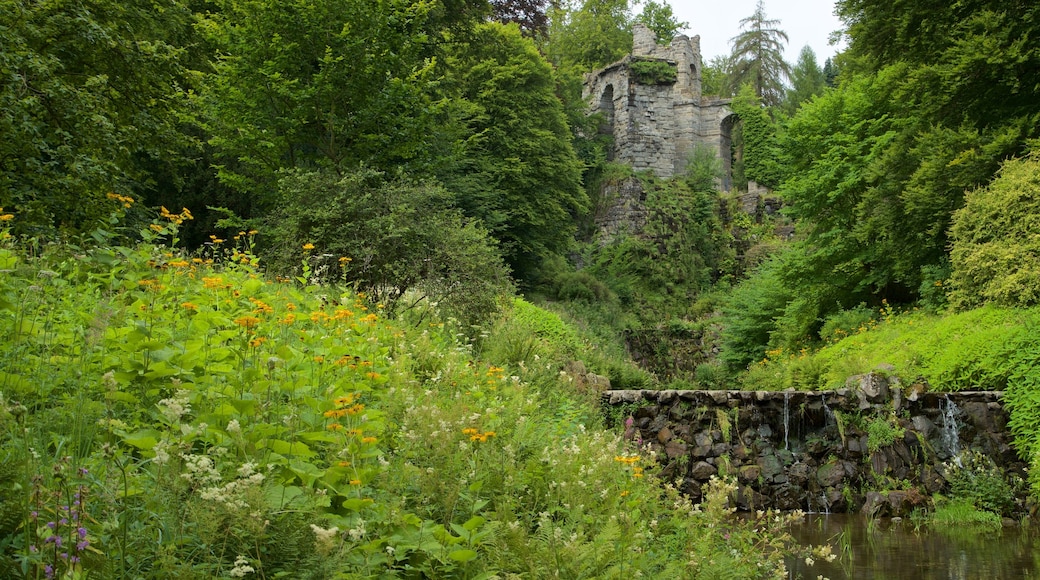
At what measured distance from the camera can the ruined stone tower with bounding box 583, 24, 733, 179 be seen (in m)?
34.2

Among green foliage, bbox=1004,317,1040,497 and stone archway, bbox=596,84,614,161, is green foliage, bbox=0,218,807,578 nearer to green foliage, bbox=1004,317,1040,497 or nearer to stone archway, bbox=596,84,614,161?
green foliage, bbox=1004,317,1040,497

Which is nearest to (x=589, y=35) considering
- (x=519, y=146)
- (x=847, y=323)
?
(x=519, y=146)

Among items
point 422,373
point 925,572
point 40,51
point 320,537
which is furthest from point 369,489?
point 40,51

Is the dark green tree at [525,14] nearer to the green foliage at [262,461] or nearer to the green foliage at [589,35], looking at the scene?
the green foliage at [589,35]

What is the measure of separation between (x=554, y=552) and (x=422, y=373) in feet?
9.38

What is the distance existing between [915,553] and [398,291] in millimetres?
7187

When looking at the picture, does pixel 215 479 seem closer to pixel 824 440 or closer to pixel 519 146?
pixel 824 440

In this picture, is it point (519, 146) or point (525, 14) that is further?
point (525, 14)

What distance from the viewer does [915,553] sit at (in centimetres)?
780

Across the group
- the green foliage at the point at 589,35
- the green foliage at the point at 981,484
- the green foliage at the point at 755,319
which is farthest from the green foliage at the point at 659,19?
the green foliage at the point at 981,484

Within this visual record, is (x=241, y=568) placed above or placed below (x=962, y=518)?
above

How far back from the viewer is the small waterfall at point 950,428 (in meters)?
10.5

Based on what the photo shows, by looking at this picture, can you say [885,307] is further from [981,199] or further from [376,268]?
[376,268]

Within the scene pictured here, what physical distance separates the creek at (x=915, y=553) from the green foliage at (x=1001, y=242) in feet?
13.1
